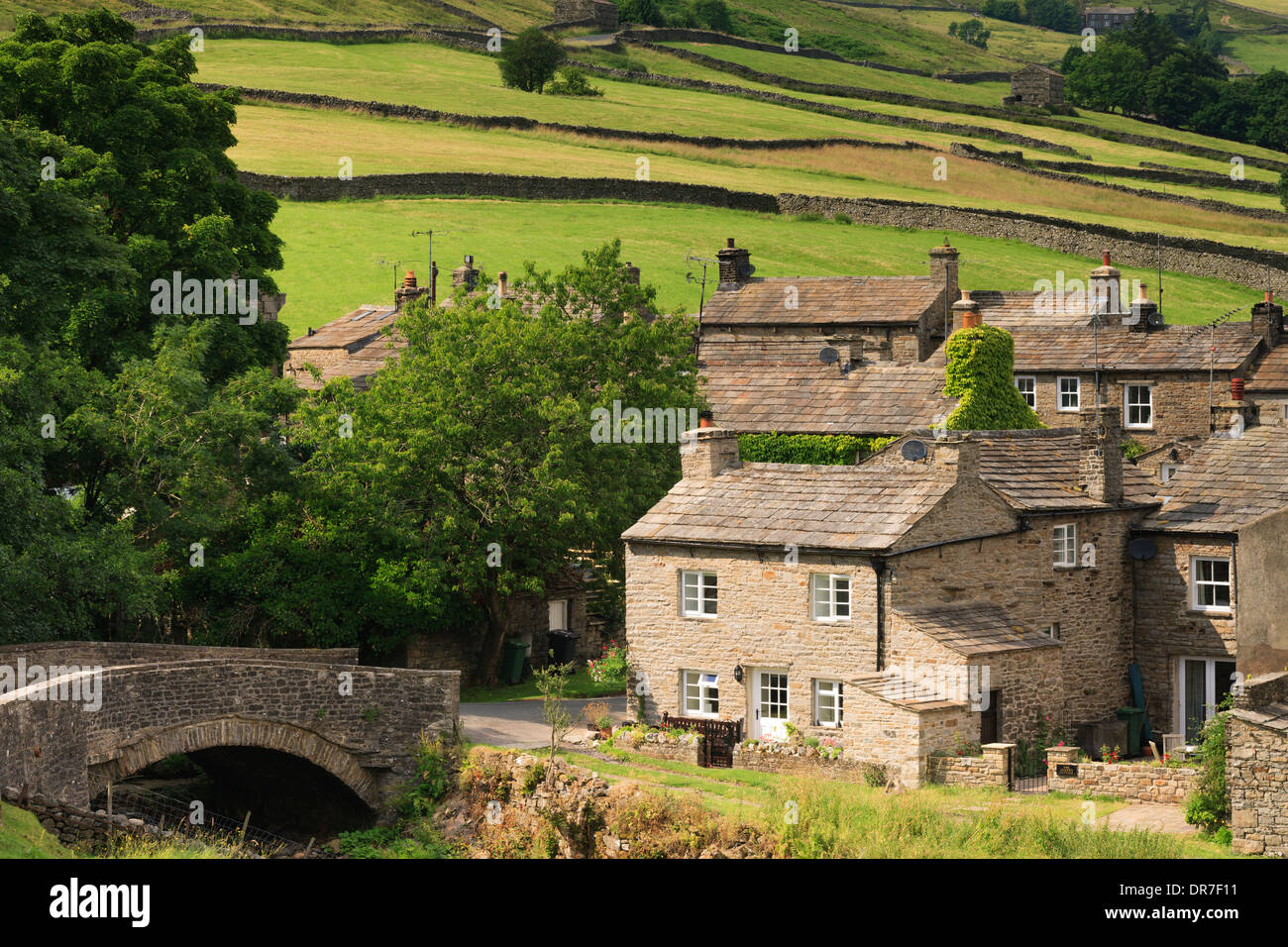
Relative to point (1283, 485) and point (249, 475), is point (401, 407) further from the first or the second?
point (1283, 485)

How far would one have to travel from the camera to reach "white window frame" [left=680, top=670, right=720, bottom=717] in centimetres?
3512

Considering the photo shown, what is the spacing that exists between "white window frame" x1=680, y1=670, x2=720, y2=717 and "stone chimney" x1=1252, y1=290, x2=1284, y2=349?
100 feet

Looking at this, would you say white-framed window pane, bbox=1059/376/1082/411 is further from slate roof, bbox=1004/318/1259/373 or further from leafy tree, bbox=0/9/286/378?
leafy tree, bbox=0/9/286/378

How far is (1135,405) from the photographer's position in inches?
2263

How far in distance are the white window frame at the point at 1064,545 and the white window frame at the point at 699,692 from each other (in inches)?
304

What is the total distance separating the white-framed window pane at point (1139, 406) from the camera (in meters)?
57.2

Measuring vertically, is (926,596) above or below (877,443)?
below

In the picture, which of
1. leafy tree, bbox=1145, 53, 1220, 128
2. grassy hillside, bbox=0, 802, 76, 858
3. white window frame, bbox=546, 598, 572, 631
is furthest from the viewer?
leafy tree, bbox=1145, 53, 1220, 128

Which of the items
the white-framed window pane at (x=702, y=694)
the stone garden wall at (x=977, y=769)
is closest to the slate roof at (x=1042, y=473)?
the stone garden wall at (x=977, y=769)

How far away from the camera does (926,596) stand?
112 feet

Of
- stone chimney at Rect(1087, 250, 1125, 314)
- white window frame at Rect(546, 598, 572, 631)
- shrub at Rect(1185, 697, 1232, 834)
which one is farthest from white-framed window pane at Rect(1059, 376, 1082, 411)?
shrub at Rect(1185, 697, 1232, 834)

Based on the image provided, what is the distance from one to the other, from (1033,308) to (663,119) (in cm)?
6745

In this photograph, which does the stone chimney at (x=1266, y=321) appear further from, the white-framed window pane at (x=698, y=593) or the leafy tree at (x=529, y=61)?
the leafy tree at (x=529, y=61)
